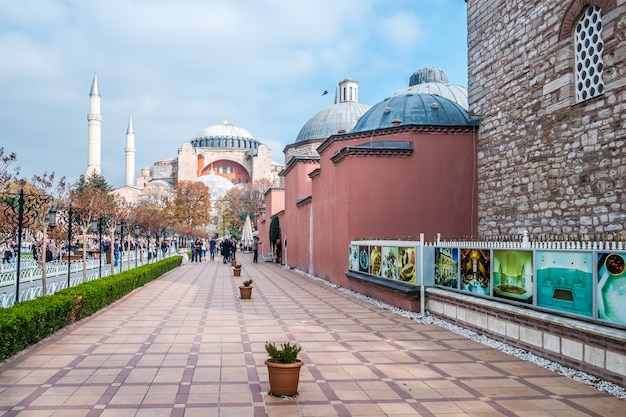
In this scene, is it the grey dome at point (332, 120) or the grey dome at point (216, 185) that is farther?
the grey dome at point (216, 185)

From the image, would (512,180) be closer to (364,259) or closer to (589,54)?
(589,54)

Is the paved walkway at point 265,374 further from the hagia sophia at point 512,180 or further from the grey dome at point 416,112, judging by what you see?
the grey dome at point 416,112

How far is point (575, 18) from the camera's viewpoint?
948 centimetres

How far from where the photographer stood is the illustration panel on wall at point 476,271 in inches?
305

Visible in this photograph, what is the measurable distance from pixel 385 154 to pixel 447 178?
1.74 metres

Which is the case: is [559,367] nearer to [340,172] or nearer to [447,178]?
[447,178]

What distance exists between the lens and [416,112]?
16.6 metres

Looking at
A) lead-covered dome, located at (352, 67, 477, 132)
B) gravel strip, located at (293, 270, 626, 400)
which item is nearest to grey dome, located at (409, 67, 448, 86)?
lead-covered dome, located at (352, 67, 477, 132)

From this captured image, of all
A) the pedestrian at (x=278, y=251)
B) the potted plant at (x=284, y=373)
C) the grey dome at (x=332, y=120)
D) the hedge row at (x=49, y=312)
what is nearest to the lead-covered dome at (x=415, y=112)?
the hedge row at (x=49, y=312)

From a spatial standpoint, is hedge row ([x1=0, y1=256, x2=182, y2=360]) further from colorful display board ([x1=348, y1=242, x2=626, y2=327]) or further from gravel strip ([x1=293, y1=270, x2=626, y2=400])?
colorful display board ([x1=348, y1=242, x2=626, y2=327])

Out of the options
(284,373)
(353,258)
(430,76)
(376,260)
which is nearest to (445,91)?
(430,76)

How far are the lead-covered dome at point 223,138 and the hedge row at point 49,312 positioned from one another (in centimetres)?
8487

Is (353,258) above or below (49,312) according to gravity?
above

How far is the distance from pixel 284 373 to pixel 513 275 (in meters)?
3.67
